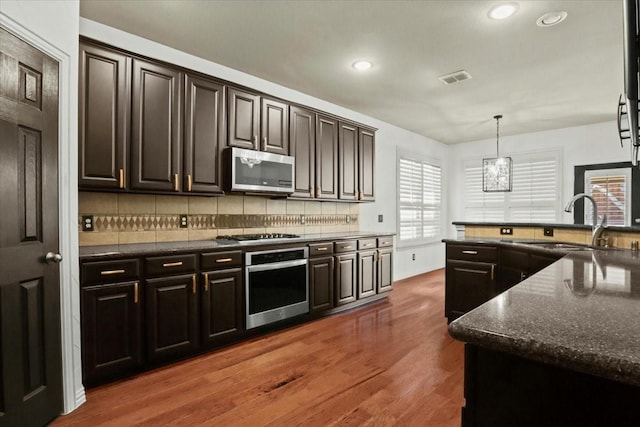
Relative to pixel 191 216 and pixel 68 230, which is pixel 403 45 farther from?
pixel 68 230

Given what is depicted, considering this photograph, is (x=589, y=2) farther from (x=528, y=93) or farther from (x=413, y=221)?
(x=413, y=221)

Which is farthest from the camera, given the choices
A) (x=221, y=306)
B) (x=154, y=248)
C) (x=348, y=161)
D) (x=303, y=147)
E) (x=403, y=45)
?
(x=348, y=161)

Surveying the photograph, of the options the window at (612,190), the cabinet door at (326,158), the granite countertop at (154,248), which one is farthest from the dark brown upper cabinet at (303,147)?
the window at (612,190)

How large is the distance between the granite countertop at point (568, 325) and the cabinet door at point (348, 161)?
123 inches

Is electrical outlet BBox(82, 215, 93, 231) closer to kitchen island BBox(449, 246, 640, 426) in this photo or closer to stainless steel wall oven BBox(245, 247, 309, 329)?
stainless steel wall oven BBox(245, 247, 309, 329)

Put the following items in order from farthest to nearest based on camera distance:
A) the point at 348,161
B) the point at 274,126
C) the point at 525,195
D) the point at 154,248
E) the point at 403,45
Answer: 1. the point at 525,195
2. the point at 348,161
3. the point at 274,126
4. the point at 403,45
5. the point at 154,248

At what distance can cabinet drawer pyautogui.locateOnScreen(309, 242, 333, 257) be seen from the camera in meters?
3.50

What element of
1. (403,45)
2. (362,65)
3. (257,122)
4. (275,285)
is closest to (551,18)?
(403,45)

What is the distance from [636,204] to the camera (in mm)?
5031

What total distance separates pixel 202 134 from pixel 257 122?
1.98 ft

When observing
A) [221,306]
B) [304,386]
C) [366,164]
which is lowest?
[304,386]

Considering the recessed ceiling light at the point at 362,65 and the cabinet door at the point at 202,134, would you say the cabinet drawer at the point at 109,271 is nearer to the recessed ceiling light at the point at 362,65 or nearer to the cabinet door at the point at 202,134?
the cabinet door at the point at 202,134

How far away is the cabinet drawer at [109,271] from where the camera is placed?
2146 mm

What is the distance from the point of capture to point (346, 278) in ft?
12.7
